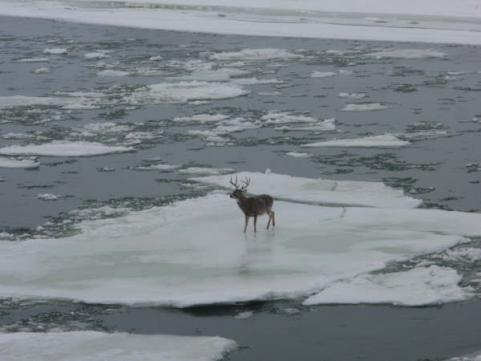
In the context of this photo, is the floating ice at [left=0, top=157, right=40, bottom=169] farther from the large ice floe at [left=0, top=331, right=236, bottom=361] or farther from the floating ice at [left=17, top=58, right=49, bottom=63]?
the floating ice at [left=17, top=58, right=49, bottom=63]

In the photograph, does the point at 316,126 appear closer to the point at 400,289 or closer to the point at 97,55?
the point at 400,289

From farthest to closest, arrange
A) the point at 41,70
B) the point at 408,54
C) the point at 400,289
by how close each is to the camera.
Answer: the point at 408,54 → the point at 41,70 → the point at 400,289

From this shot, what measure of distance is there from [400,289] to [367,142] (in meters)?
5.54

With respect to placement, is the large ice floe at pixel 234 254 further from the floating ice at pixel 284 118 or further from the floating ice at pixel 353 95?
the floating ice at pixel 353 95

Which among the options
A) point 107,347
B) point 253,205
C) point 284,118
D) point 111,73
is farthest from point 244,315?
point 111,73

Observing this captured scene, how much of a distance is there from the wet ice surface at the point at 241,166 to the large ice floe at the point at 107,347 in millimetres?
373

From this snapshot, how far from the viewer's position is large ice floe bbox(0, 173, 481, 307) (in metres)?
7.21

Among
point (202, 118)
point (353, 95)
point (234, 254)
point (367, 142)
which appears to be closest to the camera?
point (234, 254)

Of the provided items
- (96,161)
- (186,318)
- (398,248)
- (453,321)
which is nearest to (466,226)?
(398,248)

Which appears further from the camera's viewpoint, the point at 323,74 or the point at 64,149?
the point at 323,74

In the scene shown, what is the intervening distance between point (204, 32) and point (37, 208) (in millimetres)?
16257

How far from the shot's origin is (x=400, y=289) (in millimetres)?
7145

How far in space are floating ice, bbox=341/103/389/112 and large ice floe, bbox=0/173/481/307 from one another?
16.3 feet

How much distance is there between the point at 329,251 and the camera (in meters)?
8.08
